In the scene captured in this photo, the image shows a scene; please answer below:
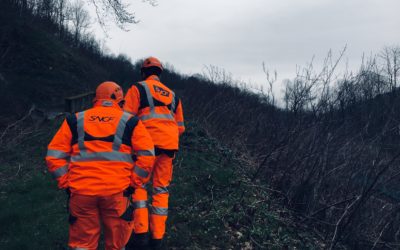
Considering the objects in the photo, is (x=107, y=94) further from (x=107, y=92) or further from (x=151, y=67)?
(x=151, y=67)

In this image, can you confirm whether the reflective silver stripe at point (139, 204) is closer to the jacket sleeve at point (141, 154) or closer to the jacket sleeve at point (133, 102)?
the jacket sleeve at point (141, 154)

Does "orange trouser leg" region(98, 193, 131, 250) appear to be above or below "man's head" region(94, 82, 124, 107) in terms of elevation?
below

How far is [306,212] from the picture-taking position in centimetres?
600

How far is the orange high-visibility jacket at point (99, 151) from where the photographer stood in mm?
2969

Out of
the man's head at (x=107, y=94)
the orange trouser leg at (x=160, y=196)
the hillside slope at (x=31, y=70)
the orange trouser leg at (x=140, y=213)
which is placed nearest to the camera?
the man's head at (x=107, y=94)

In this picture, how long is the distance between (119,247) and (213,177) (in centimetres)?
375

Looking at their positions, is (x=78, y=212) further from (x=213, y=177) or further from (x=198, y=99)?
(x=198, y=99)

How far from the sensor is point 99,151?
3.00 m

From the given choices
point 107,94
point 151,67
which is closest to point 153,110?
point 151,67

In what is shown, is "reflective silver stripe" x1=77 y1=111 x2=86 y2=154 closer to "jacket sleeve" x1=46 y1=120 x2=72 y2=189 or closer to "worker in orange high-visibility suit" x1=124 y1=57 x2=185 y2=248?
"jacket sleeve" x1=46 y1=120 x2=72 y2=189

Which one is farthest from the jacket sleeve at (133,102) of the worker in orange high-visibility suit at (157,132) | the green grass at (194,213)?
the green grass at (194,213)

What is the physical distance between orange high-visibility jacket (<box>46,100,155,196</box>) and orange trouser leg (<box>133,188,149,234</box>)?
23.9 inches

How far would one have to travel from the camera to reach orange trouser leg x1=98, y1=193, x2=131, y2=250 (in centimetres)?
303

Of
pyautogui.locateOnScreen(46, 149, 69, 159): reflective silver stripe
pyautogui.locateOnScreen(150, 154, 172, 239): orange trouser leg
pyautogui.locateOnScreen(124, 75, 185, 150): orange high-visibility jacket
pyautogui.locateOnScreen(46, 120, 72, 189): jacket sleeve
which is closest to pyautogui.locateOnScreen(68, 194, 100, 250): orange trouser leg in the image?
pyautogui.locateOnScreen(46, 120, 72, 189): jacket sleeve
